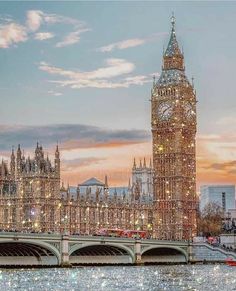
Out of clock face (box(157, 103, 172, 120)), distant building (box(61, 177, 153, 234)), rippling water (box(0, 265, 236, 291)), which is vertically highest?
clock face (box(157, 103, 172, 120))

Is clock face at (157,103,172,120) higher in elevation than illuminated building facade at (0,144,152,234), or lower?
higher

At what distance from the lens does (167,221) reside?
159 metres

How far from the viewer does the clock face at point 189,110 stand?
160 metres

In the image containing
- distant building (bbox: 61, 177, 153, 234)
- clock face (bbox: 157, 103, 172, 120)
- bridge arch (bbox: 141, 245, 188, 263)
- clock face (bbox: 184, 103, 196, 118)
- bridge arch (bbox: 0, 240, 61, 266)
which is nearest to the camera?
bridge arch (bbox: 0, 240, 61, 266)

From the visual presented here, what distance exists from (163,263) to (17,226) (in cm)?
2593

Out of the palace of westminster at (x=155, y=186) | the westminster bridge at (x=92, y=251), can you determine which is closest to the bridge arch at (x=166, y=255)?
the westminster bridge at (x=92, y=251)

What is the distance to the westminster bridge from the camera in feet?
378

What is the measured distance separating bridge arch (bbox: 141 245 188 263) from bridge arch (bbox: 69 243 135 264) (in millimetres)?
5723

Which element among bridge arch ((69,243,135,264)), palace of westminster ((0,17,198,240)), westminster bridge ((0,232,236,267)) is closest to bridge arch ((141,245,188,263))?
westminster bridge ((0,232,236,267))

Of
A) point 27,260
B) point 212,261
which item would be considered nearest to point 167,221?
point 212,261

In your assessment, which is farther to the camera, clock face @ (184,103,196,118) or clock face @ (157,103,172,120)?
clock face @ (184,103,196,118)

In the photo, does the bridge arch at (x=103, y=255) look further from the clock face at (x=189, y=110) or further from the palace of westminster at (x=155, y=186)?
the clock face at (x=189, y=110)

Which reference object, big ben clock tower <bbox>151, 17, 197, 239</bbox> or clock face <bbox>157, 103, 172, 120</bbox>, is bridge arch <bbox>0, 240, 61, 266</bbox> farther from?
clock face <bbox>157, 103, 172, 120</bbox>

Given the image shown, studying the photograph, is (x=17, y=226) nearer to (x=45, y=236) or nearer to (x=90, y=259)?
(x=90, y=259)
